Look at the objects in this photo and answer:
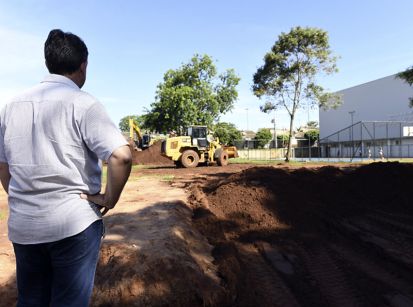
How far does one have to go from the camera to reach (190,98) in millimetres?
41281

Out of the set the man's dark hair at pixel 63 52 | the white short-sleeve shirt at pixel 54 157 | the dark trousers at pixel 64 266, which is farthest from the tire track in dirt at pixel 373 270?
the man's dark hair at pixel 63 52

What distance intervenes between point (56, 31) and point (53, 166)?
2.44ft

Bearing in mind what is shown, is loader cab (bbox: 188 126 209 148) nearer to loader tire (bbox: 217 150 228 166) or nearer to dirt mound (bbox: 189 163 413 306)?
loader tire (bbox: 217 150 228 166)

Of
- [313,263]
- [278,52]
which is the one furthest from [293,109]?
[313,263]

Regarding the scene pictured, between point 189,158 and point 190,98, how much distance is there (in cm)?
1825

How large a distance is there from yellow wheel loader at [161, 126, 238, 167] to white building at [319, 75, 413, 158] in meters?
21.5

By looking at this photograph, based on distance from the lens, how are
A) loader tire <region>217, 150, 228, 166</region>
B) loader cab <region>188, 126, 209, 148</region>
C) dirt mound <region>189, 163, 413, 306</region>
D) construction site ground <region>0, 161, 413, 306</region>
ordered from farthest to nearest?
loader tire <region>217, 150, 228, 166</region> < loader cab <region>188, 126, 209, 148</region> < dirt mound <region>189, 163, 413, 306</region> < construction site ground <region>0, 161, 413, 306</region>

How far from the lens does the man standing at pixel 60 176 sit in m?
1.94

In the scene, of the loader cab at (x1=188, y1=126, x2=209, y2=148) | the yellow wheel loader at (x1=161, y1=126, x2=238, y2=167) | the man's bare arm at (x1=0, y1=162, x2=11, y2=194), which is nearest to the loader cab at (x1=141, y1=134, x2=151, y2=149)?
the yellow wheel loader at (x1=161, y1=126, x2=238, y2=167)

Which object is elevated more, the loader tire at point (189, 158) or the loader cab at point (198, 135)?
the loader cab at point (198, 135)

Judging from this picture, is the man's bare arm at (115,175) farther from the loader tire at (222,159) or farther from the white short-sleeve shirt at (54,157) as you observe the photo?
the loader tire at (222,159)

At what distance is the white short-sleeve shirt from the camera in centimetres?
194

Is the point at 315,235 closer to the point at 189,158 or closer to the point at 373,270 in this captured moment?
the point at 373,270

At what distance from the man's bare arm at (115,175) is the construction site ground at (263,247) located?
2.25m
